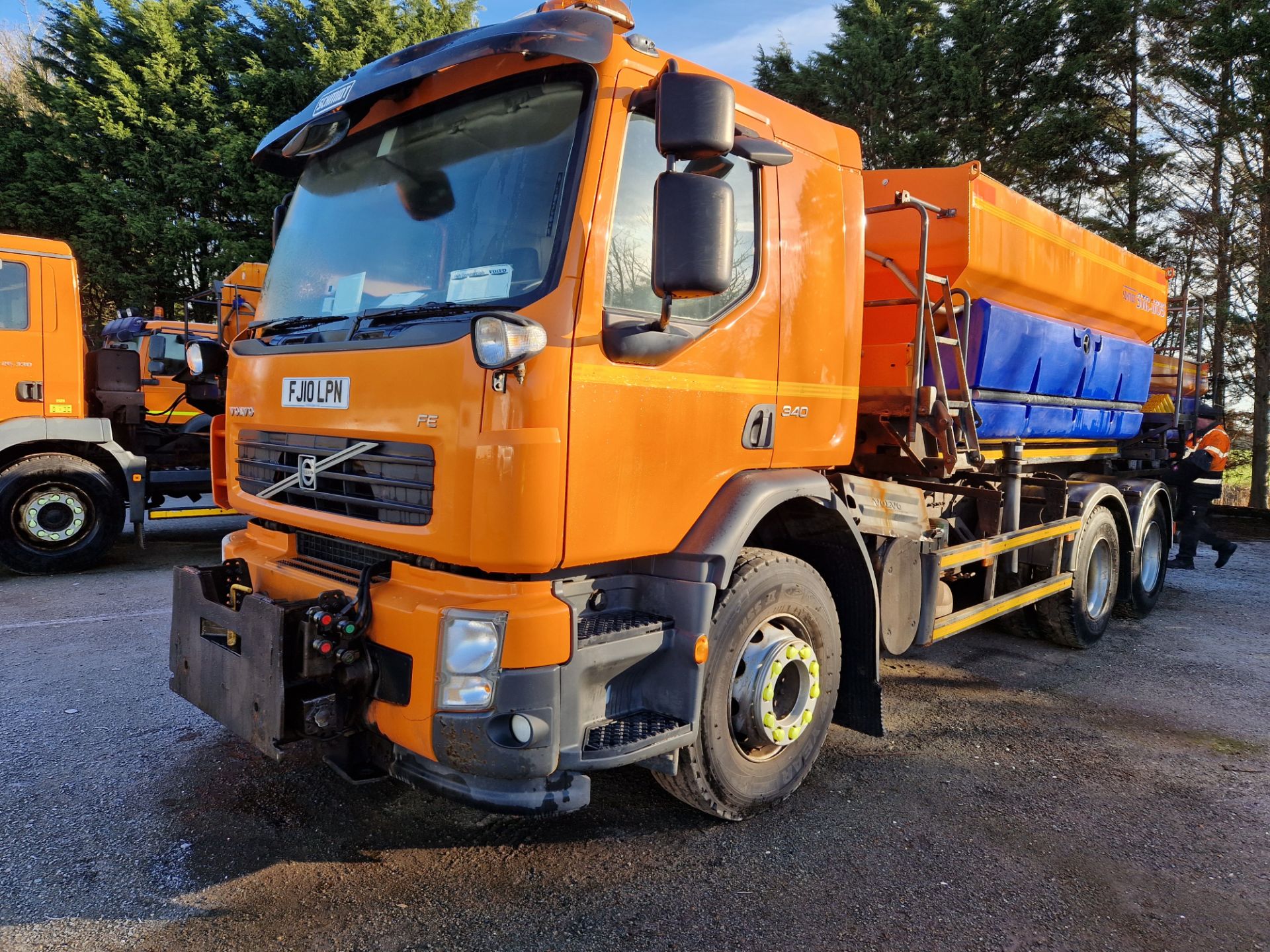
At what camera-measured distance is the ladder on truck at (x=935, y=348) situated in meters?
3.99

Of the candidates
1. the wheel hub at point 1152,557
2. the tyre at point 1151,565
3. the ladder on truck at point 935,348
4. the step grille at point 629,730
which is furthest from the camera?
the wheel hub at point 1152,557

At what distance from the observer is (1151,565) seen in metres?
6.99

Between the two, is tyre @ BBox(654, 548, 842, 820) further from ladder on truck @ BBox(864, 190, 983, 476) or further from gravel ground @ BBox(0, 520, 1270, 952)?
ladder on truck @ BBox(864, 190, 983, 476)

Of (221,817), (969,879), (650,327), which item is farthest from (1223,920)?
(221,817)

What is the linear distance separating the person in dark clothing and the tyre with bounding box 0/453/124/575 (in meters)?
9.80

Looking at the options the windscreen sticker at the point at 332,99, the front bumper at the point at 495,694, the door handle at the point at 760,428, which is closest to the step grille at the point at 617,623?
the front bumper at the point at 495,694

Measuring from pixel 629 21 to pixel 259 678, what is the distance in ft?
8.03

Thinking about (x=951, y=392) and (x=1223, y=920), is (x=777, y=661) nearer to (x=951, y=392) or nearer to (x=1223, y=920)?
(x=1223, y=920)

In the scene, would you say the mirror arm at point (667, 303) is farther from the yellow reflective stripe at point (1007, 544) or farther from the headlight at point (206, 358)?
the yellow reflective stripe at point (1007, 544)

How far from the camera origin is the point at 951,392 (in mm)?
4383

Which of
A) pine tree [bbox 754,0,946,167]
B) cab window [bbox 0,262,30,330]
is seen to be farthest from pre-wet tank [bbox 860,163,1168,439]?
pine tree [bbox 754,0,946,167]

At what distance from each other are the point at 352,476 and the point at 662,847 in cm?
171

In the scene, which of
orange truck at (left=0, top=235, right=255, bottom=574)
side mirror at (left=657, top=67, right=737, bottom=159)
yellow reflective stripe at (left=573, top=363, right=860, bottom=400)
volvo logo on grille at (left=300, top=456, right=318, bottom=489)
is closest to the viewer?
side mirror at (left=657, top=67, right=737, bottom=159)

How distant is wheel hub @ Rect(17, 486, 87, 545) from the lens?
728 centimetres
